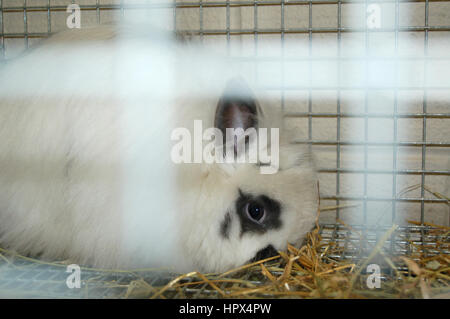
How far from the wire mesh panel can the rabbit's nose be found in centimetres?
52

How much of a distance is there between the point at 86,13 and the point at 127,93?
108 cm

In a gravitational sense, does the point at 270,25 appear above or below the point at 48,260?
above

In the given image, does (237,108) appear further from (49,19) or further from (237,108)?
(49,19)

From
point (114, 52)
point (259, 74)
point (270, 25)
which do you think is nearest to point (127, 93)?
point (114, 52)

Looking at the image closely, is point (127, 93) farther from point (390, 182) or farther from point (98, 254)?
point (390, 182)

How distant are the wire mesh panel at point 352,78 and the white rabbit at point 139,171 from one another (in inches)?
22.1

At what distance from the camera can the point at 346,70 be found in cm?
206

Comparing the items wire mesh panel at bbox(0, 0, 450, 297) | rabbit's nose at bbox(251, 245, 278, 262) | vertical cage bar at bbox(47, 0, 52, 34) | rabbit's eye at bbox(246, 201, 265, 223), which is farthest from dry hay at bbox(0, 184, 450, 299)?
vertical cage bar at bbox(47, 0, 52, 34)

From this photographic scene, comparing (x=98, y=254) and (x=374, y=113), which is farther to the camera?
(x=374, y=113)

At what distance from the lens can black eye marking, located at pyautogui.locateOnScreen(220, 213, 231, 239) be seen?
140 centimetres

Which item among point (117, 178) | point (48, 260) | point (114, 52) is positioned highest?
point (114, 52)

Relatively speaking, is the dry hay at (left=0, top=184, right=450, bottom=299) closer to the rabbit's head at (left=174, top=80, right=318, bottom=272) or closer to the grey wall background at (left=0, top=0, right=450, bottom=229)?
the rabbit's head at (left=174, top=80, right=318, bottom=272)

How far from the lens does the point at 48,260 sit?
1.59 metres

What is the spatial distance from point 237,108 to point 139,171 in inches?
15.3
